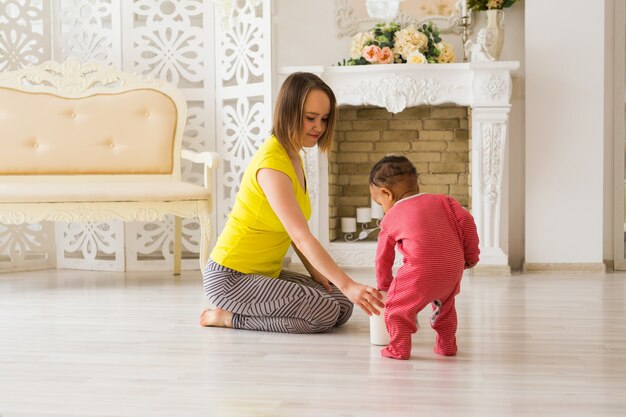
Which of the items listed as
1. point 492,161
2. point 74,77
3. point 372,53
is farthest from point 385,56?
point 74,77

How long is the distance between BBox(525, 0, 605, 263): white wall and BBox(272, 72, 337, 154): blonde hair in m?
2.42

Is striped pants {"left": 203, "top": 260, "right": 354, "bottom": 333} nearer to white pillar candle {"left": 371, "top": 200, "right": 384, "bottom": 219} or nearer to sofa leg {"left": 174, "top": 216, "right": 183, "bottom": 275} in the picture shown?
sofa leg {"left": 174, "top": 216, "right": 183, "bottom": 275}

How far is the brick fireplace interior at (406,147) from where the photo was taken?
5016 mm

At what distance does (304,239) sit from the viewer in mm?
2311

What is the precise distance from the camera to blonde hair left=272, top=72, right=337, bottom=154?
2.43 meters

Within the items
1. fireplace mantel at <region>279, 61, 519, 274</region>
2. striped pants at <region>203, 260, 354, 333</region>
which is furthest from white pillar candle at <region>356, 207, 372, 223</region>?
striped pants at <region>203, 260, 354, 333</region>

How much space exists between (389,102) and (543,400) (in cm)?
290

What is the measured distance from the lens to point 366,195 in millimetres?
5152

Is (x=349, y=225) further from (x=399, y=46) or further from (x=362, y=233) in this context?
(x=399, y=46)

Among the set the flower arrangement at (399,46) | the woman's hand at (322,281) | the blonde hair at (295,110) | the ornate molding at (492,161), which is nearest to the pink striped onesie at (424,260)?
the blonde hair at (295,110)

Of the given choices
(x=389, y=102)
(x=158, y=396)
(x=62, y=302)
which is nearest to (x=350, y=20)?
(x=389, y=102)

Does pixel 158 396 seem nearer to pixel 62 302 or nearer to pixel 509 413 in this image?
pixel 509 413

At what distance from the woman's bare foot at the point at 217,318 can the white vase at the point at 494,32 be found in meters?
2.48

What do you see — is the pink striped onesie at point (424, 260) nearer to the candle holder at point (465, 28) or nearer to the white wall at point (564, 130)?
the white wall at point (564, 130)
